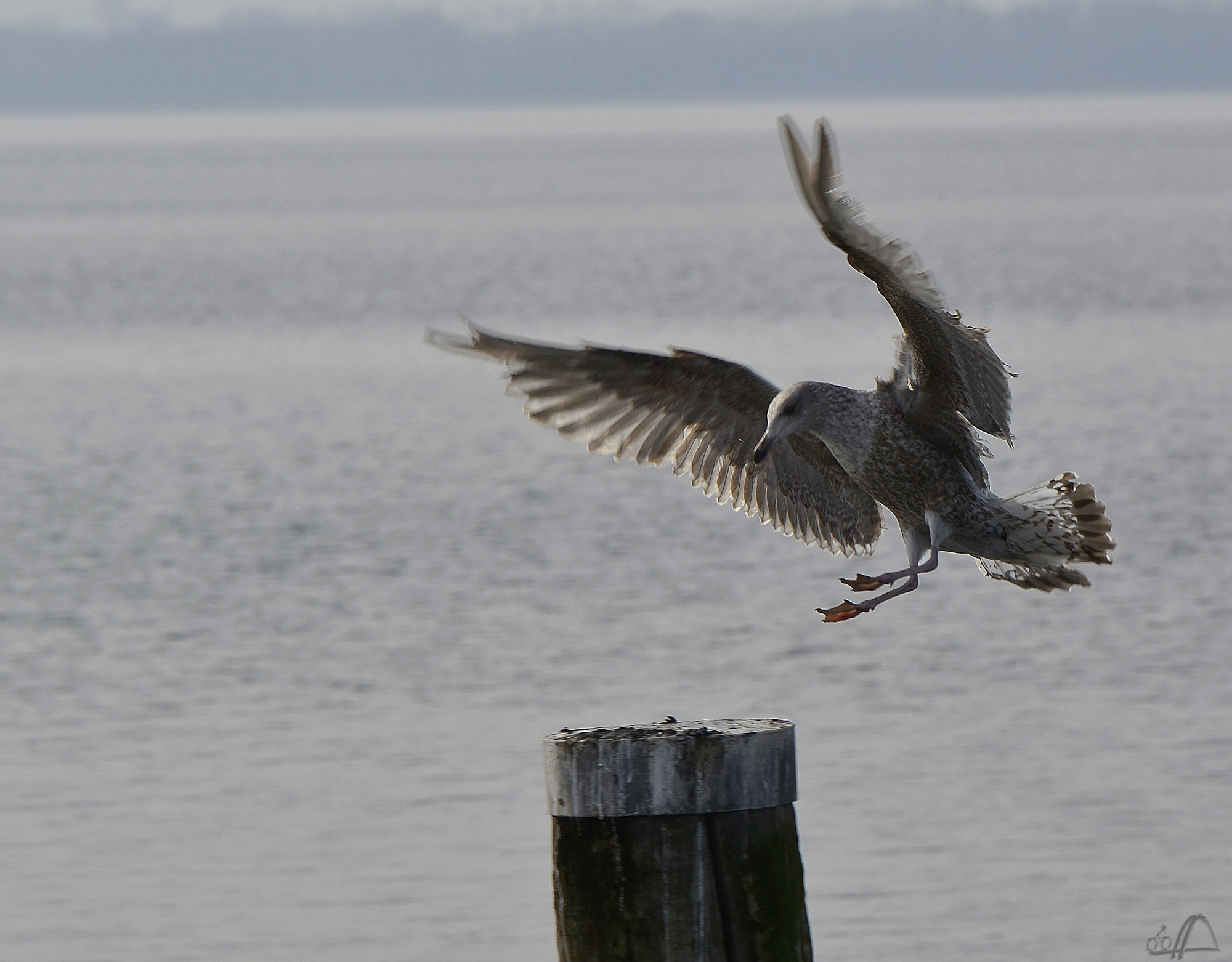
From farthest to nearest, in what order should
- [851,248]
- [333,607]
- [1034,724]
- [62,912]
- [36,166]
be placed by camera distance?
[36,166]
[333,607]
[1034,724]
[62,912]
[851,248]

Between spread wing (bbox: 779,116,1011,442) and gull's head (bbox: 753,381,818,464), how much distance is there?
0.33m

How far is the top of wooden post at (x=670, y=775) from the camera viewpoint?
14.5 feet

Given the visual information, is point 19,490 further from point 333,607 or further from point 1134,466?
point 1134,466

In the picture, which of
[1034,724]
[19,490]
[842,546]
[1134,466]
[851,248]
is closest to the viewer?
[851,248]

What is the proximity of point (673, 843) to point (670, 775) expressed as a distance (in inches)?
5.9

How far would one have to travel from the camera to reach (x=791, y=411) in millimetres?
6172

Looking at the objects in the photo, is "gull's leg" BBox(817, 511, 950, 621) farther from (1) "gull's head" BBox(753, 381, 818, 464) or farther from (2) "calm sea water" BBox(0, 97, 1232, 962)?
(2) "calm sea water" BBox(0, 97, 1232, 962)

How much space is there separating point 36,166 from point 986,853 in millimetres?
149934

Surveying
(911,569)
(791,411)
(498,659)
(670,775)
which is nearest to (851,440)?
(791,411)

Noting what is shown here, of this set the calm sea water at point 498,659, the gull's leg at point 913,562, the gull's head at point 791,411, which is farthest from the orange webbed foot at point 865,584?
the calm sea water at point 498,659

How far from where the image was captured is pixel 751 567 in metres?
13.9

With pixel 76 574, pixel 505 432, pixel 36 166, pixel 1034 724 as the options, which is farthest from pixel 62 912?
pixel 36 166

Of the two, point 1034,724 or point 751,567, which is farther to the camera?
point 751,567

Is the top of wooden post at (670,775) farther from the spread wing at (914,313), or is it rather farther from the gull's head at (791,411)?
the gull's head at (791,411)
